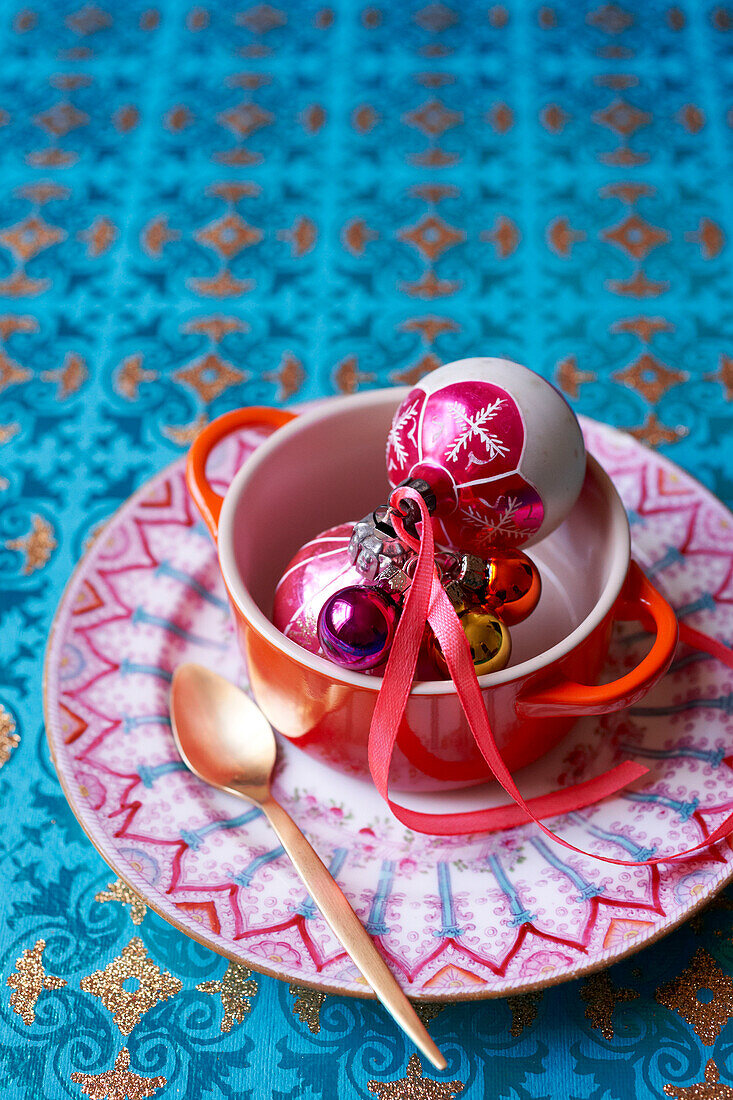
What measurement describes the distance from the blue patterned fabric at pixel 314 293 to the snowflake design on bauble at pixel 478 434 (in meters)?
0.26

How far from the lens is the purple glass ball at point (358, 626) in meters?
0.46

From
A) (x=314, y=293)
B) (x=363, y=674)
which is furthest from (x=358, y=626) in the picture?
(x=314, y=293)

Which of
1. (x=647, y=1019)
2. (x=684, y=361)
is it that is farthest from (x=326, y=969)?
(x=684, y=361)

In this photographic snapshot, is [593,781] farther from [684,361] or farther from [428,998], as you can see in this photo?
[684,361]

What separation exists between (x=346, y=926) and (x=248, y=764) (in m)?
0.11

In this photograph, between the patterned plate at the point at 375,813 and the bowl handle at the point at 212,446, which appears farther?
the bowl handle at the point at 212,446

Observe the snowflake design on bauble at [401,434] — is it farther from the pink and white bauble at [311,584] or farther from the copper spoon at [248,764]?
the copper spoon at [248,764]

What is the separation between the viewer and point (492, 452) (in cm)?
48

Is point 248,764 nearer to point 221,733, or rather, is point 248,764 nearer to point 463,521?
point 221,733

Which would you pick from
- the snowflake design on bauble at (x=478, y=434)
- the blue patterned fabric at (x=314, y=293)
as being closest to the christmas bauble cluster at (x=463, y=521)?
the snowflake design on bauble at (x=478, y=434)

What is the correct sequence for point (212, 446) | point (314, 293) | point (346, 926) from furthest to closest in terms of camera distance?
point (314, 293) → point (212, 446) → point (346, 926)

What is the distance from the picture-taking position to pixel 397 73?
1130mm

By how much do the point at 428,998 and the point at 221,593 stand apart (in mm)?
282

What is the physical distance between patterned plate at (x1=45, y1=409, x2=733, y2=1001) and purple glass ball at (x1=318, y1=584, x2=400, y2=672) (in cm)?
10
